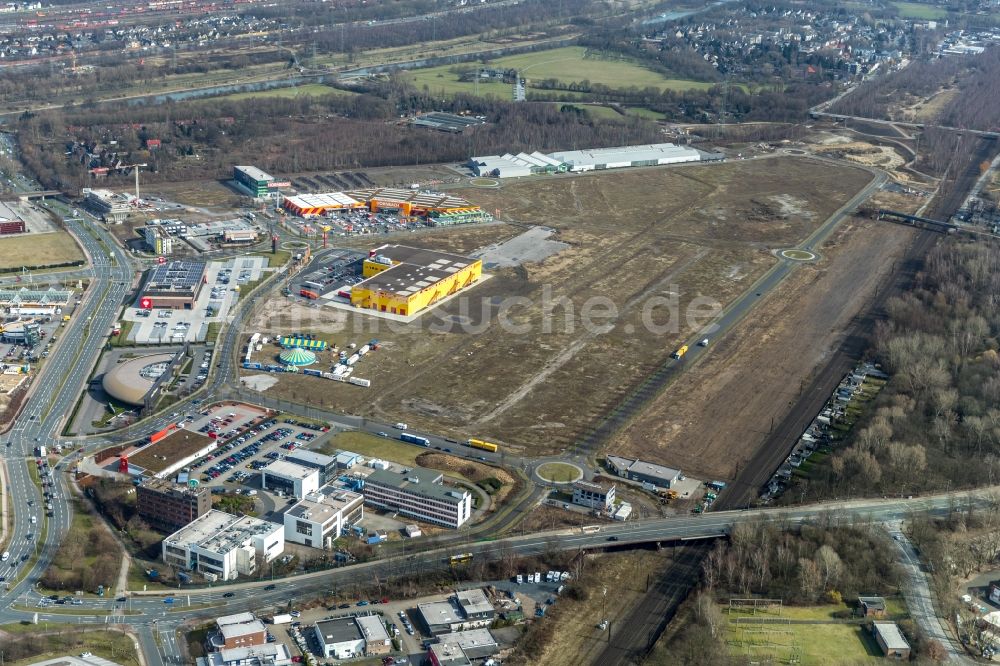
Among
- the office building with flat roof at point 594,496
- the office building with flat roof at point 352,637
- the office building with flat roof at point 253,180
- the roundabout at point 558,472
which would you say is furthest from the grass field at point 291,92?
the office building with flat roof at point 352,637

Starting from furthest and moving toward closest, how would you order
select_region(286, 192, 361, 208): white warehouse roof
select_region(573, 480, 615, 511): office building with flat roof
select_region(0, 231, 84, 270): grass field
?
select_region(286, 192, 361, 208): white warehouse roof
select_region(0, 231, 84, 270): grass field
select_region(573, 480, 615, 511): office building with flat roof

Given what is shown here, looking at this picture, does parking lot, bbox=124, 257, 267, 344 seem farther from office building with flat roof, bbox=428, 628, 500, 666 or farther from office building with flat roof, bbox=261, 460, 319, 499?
office building with flat roof, bbox=428, 628, 500, 666

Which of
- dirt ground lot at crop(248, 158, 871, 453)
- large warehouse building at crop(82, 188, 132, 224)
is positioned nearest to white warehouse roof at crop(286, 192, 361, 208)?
dirt ground lot at crop(248, 158, 871, 453)

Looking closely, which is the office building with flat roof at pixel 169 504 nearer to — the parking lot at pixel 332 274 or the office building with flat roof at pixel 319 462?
the office building with flat roof at pixel 319 462

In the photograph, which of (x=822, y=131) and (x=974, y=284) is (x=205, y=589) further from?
(x=822, y=131)

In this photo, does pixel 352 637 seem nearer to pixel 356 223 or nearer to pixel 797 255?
pixel 356 223

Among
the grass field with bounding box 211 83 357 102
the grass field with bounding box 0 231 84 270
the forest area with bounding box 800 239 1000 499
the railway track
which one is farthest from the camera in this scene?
the grass field with bounding box 211 83 357 102

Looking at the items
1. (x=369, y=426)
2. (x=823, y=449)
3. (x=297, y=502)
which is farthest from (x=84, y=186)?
(x=823, y=449)
